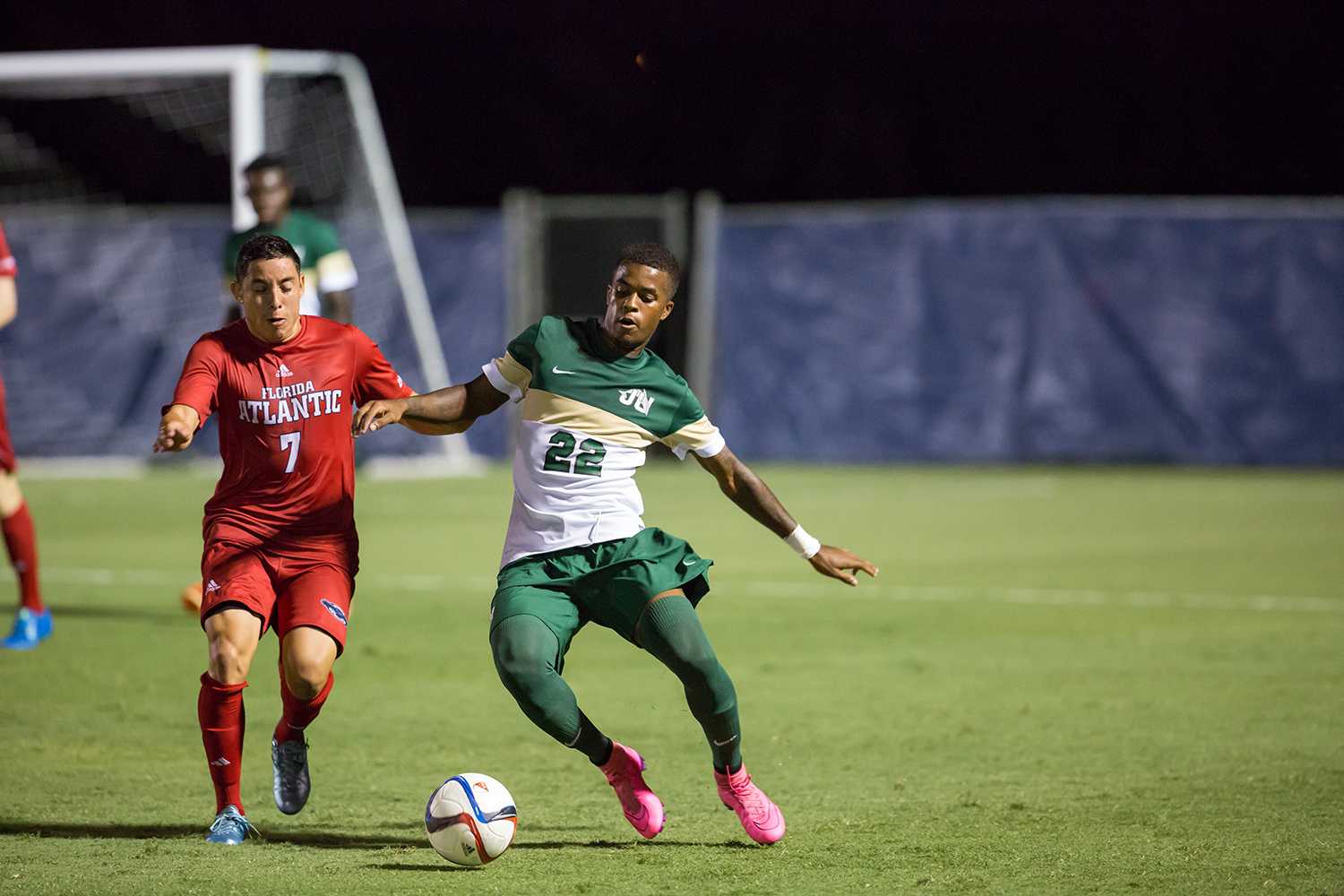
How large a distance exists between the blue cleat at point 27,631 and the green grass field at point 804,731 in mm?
250

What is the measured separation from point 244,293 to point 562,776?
2.00 m

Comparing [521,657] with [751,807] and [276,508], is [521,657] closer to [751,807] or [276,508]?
[751,807]

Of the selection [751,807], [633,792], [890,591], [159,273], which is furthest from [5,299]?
[159,273]

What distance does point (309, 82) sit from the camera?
783 inches

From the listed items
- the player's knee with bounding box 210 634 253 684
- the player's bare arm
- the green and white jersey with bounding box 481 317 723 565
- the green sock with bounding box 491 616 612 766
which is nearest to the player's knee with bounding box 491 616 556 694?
the green sock with bounding box 491 616 612 766

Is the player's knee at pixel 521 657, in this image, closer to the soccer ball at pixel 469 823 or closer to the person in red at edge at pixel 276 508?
the soccer ball at pixel 469 823

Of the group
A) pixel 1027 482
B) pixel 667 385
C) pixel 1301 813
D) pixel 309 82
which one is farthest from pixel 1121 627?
pixel 309 82

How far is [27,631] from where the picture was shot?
30.1ft

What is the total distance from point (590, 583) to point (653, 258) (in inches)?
39.8

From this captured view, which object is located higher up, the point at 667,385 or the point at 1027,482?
the point at 667,385

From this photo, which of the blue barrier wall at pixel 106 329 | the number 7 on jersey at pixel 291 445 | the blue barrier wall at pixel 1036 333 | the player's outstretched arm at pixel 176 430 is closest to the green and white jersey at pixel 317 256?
the number 7 on jersey at pixel 291 445

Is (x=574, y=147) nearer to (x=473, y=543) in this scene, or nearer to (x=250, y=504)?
(x=473, y=543)

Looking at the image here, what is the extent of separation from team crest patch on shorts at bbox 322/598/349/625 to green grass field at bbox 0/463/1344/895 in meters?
0.63

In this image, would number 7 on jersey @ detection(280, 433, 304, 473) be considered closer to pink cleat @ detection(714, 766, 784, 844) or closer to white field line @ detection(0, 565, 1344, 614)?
pink cleat @ detection(714, 766, 784, 844)
